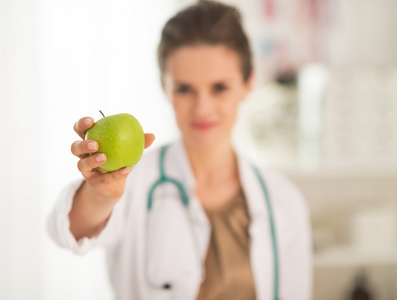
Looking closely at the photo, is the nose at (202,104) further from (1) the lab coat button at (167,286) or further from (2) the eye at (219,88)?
(1) the lab coat button at (167,286)

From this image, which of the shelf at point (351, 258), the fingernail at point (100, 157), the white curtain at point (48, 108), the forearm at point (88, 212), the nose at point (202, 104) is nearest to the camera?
the fingernail at point (100, 157)

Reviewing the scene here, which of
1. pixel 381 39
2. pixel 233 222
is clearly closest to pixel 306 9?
pixel 381 39

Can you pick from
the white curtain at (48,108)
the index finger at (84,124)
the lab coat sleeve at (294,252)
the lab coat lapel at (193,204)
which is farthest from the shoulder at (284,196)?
the index finger at (84,124)

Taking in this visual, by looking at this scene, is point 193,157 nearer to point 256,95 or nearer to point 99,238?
point 99,238

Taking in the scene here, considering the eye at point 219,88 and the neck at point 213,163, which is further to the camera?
the neck at point 213,163

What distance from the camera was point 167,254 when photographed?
3.34 ft

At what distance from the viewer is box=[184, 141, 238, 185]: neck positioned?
3.84ft

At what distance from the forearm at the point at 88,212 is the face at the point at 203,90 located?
1.15 ft

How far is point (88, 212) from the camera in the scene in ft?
2.54

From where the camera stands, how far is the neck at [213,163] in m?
1.17

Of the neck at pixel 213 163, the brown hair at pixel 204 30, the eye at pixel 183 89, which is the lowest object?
the neck at pixel 213 163

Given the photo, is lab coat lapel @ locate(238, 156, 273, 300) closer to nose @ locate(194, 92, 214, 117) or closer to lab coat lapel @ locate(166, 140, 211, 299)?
lab coat lapel @ locate(166, 140, 211, 299)

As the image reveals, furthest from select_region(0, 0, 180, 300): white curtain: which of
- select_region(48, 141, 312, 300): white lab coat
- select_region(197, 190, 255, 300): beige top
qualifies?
select_region(197, 190, 255, 300): beige top

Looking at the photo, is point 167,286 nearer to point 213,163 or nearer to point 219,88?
point 213,163
